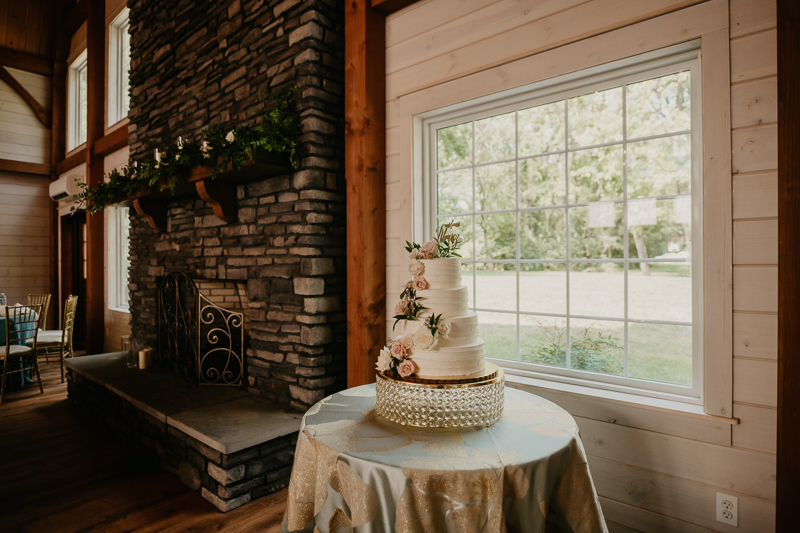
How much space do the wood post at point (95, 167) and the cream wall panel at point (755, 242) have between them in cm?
Result: 711

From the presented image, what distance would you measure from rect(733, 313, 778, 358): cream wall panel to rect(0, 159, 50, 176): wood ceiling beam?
929cm

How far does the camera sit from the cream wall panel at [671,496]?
5.23 ft

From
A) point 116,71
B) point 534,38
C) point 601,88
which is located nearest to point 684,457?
point 601,88

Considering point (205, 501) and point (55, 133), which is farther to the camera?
point (55, 133)

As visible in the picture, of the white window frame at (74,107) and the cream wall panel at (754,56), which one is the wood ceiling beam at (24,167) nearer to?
the white window frame at (74,107)

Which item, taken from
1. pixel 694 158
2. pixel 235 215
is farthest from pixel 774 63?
pixel 235 215

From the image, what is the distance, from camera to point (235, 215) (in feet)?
10.7

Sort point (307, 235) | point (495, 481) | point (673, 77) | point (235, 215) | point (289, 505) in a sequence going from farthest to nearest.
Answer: point (235, 215)
point (307, 235)
point (673, 77)
point (289, 505)
point (495, 481)

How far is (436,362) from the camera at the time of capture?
147 cm

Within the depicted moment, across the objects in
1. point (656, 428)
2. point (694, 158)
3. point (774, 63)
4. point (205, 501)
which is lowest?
point (205, 501)

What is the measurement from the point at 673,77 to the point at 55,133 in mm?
8979

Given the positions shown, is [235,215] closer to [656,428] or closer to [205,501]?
[205,501]

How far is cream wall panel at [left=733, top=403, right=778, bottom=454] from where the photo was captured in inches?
61.2

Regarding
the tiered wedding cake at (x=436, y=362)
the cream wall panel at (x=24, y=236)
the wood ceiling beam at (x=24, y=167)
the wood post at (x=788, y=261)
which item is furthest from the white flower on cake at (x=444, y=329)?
the wood ceiling beam at (x=24, y=167)
